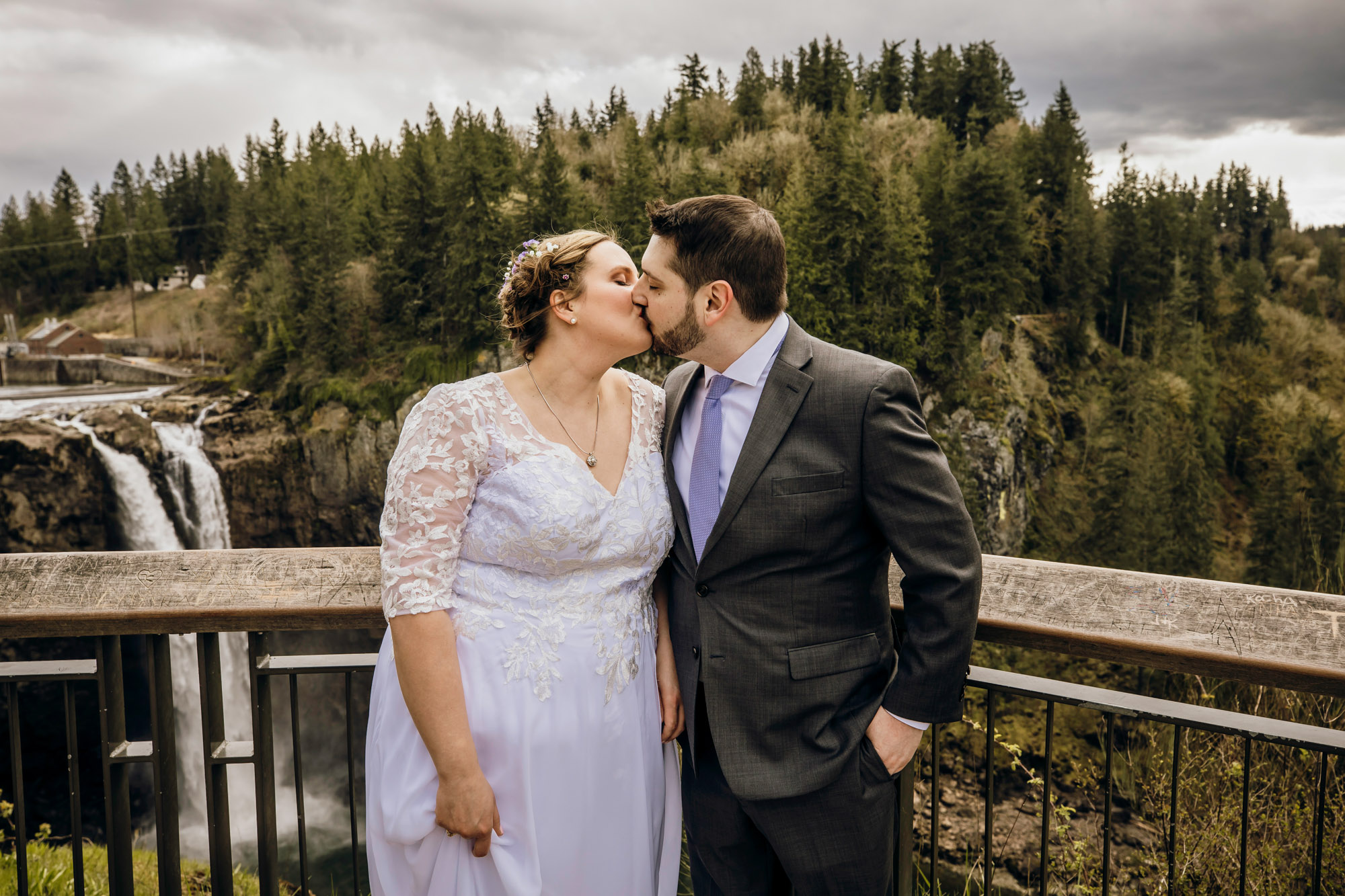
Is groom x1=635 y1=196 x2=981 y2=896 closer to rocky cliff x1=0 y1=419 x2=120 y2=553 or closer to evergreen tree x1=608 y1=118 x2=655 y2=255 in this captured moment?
rocky cliff x1=0 y1=419 x2=120 y2=553

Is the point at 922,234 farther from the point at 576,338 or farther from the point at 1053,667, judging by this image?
the point at 576,338

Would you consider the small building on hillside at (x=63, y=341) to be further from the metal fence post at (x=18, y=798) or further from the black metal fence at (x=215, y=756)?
the black metal fence at (x=215, y=756)

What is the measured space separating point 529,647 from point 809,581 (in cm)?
71

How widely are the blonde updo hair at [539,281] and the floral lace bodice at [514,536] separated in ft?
0.66

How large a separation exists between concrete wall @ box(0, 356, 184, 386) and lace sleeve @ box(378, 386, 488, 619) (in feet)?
141

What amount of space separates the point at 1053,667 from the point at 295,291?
32.7 m

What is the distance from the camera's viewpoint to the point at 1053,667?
25.3 meters

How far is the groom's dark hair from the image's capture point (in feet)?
6.87

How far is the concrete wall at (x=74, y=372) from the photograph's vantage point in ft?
127

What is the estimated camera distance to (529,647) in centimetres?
203

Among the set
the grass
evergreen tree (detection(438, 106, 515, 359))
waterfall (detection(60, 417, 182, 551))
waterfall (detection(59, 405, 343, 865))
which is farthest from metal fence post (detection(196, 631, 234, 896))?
evergreen tree (detection(438, 106, 515, 359))

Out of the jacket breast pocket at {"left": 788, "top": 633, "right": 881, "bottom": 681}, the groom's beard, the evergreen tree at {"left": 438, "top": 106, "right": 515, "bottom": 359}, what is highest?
the evergreen tree at {"left": 438, "top": 106, "right": 515, "bottom": 359}

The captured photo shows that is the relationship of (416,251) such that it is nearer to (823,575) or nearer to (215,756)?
(215,756)

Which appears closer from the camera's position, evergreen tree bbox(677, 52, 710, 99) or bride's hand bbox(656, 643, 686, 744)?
bride's hand bbox(656, 643, 686, 744)
